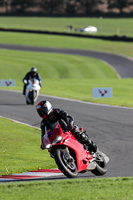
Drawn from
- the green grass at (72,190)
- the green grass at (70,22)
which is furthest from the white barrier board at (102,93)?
the green grass at (70,22)

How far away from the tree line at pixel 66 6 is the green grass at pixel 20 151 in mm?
105299

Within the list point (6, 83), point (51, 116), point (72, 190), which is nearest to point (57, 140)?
point (51, 116)

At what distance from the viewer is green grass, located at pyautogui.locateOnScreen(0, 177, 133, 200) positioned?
24.7ft

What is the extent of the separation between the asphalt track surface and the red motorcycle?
2.66 ft

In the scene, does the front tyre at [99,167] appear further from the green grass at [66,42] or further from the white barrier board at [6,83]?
the green grass at [66,42]

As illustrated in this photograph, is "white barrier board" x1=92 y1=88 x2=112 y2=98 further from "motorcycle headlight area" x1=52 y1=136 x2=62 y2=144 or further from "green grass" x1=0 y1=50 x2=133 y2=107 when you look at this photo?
"motorcycle headlight area" x1=52 y1=136 x2=62 y2=144

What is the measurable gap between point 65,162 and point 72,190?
1.32m

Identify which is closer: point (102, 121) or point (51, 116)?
point (51, 116)

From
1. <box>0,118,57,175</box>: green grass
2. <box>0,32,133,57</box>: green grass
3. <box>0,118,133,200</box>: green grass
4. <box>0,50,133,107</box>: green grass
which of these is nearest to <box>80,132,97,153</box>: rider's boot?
<box>0,118,133,200</box>: green grass

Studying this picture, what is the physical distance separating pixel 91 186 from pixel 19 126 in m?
9.52

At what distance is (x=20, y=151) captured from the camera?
43.4 feet

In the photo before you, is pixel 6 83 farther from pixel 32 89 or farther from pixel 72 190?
pixel 72 190

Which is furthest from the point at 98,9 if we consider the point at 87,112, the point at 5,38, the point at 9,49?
the point at 87,112

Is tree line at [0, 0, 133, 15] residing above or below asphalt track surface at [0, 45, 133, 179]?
below
